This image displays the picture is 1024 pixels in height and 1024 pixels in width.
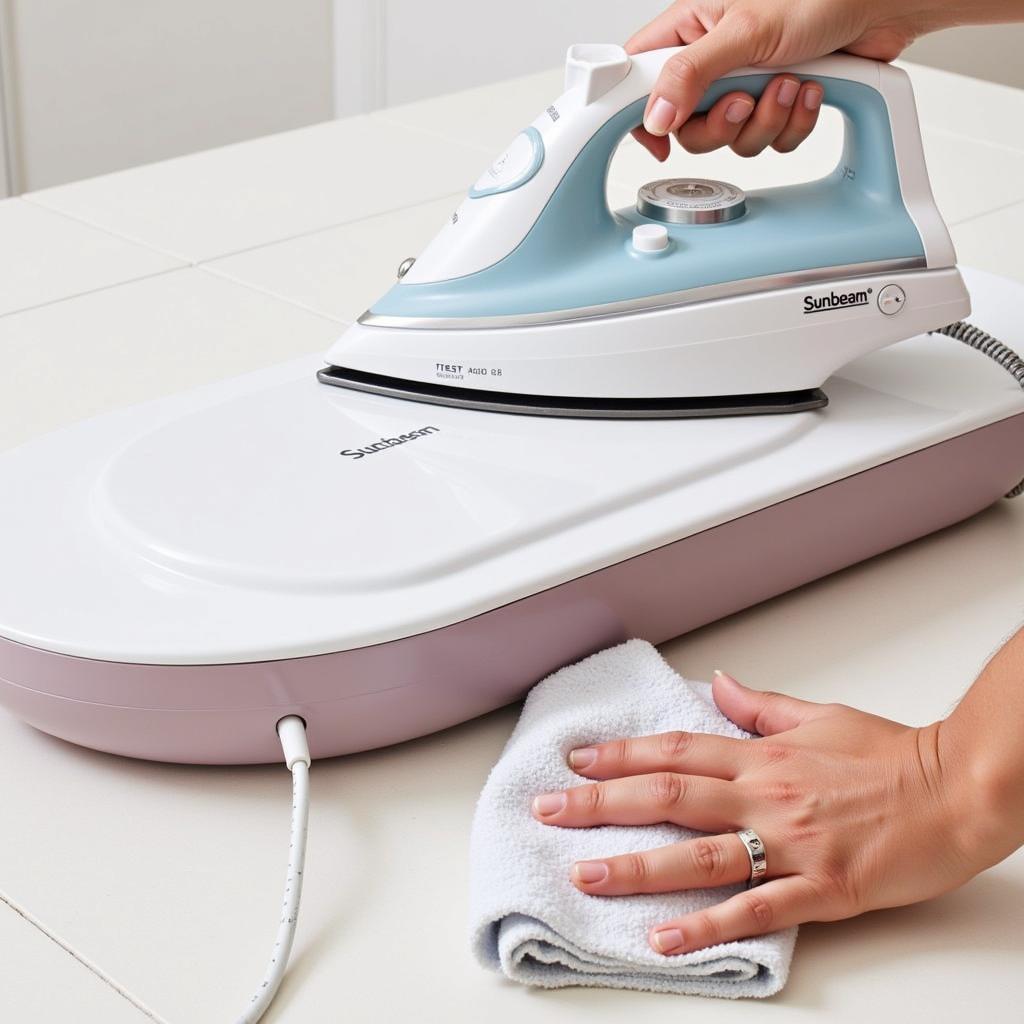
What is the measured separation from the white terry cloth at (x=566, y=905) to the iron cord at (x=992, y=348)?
40 centimetres

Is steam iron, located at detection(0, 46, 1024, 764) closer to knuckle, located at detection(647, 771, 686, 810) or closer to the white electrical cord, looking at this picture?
the white electrical cord

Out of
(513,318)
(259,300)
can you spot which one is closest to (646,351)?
(513,318)

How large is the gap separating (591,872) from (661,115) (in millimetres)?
469

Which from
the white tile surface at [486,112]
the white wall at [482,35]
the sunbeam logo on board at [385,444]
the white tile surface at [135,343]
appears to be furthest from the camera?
the white wall at [482,35]

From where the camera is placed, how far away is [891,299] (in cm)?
93

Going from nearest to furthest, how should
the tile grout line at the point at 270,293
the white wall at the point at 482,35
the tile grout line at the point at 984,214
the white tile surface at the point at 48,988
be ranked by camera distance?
the white tile surface at the point at 48,988 < the tile grout line at the point at 270,293 < the tile grout line at the point at 984,214 < the white wall at the point at 482,35

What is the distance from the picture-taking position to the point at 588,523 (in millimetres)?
824

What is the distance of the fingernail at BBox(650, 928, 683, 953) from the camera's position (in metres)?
0.64

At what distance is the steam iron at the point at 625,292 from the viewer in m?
0.90

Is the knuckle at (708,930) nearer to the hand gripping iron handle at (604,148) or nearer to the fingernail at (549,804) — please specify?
the fingernail at (549,804)

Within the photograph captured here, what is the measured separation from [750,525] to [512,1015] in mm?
333

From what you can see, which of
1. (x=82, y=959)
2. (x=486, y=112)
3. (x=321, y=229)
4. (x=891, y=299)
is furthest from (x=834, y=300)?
(x=486, y=112)

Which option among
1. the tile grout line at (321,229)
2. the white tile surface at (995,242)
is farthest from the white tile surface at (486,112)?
the white tile surface at (995,242)

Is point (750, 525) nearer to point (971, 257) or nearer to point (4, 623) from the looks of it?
point (4, 623)
